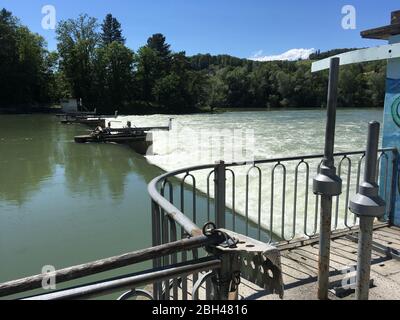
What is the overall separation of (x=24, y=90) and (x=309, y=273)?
68.2 m

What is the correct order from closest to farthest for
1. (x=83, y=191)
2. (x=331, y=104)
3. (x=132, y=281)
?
(x=132, y=281)
(x=331, y=104)
(x=83, y=191)

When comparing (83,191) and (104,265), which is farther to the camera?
(83,191)

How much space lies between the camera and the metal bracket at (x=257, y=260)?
57.4 inches

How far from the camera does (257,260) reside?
1491 mm

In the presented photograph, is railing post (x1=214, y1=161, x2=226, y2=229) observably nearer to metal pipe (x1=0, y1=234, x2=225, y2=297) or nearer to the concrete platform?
the concrete platform

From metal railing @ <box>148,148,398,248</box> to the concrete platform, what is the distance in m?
0.39

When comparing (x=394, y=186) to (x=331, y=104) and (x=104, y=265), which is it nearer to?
(x=331, y=104)

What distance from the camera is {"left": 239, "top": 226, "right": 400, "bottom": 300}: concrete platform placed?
118 inches

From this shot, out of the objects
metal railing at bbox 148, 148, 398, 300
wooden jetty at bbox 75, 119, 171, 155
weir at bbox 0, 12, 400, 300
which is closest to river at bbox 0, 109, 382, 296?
wooden jetty at bbox 75, 119, 171, 155

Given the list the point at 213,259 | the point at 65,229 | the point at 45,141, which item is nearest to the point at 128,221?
the point at 65,229

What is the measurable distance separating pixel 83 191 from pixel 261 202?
5482 mm

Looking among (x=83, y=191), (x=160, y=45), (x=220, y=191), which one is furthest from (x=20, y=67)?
(x=220, y=191)

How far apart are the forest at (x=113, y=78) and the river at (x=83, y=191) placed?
42.2 m

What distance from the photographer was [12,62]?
62781mm
